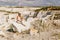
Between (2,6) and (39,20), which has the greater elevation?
(2,6)

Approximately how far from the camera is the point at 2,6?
5.15 ft

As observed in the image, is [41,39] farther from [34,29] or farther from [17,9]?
[17,9]

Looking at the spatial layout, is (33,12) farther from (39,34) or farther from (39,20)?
(39,34)

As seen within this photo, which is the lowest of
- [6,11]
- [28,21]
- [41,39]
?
[41,39]

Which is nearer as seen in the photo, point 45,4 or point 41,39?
point 41,39

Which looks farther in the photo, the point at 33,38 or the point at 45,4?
the point at 45,4

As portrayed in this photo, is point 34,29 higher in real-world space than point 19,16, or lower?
lower

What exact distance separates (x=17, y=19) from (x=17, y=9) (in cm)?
12

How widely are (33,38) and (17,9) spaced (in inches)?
15.8

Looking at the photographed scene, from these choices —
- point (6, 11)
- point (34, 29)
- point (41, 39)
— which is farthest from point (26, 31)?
point (6, 11)

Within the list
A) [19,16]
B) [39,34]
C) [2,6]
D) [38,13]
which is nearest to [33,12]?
[38,13]

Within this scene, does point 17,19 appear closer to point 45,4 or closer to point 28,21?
point 28,21

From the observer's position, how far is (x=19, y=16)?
155 cm

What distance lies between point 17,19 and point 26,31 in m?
0.19
